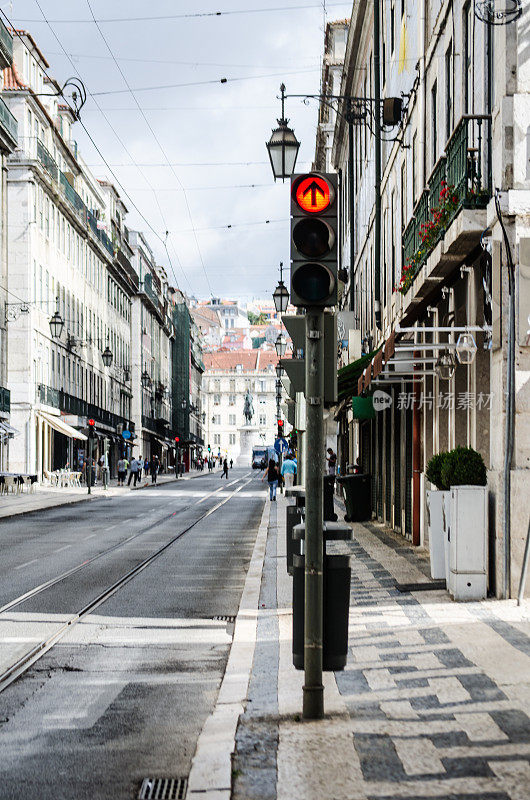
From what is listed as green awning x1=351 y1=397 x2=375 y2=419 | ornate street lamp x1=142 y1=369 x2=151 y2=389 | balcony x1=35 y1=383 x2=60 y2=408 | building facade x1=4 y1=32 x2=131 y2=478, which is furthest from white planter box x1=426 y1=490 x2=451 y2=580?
ornate street lamp x1=142 y1=369 x2=151 y2=389

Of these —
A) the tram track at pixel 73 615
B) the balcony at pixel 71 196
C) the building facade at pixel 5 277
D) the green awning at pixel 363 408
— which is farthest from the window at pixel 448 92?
the balcony at pixel 71 196

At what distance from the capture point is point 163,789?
18.4ft

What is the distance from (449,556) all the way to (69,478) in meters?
45.0

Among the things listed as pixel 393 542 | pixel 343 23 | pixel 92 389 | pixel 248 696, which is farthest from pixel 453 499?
pixel 92 389

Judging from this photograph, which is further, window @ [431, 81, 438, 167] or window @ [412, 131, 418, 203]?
window @ [412, 131, 418, 203]

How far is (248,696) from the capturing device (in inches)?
296

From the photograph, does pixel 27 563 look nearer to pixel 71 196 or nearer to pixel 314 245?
pixel 314 245

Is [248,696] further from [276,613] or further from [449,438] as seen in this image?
[449,438]

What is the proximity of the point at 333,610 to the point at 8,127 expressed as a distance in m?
43.1

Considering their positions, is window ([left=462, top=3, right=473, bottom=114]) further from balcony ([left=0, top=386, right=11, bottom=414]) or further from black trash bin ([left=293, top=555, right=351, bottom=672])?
balcony ([left=0, top=386, right=11, bottom=414])

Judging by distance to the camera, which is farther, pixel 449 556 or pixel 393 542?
pixel 393 542

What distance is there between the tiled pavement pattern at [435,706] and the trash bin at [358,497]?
1541cm

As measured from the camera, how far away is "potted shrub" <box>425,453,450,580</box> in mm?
12562

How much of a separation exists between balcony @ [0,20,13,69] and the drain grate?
1651 inches
